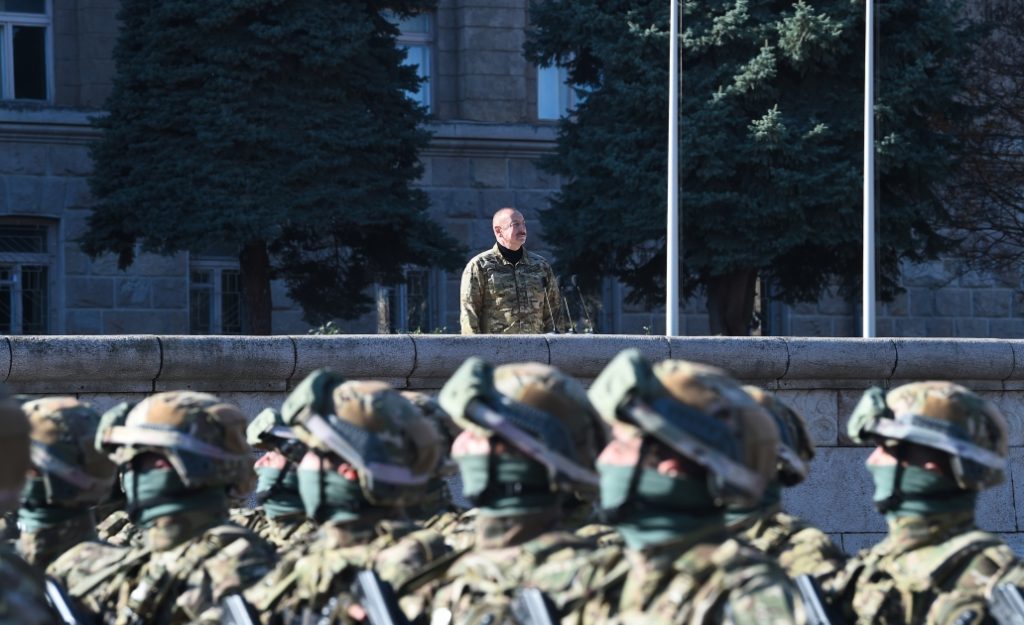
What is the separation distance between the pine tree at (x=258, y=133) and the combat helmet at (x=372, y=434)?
14.9 meters

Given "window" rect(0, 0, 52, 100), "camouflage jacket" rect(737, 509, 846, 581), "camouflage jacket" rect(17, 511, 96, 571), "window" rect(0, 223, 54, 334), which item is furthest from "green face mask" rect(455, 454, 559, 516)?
"window" rect(0, 0, 52, 100)

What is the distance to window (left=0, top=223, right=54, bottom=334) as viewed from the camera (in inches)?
941

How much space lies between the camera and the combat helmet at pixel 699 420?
207 inches

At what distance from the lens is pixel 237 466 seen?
7031 millimetres

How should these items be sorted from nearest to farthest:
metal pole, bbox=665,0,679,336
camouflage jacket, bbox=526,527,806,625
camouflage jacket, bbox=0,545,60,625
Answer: camouflage jacket, bbox=0,545,60,625 → camouflage jacket, bbox=526,527,806,625 → metal pole, bbox=665,0,679,336

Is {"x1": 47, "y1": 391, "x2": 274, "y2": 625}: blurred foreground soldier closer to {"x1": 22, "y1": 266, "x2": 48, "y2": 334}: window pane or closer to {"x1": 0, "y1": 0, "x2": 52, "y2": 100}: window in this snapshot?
{"x1": 22, "y1": 266, "x2": 48, "y2": 334}: window pane

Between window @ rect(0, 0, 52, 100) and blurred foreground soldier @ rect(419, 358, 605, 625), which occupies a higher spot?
window @ rect(0, 0, 52, 100)

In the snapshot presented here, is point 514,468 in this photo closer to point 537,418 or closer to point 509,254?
point 537,418

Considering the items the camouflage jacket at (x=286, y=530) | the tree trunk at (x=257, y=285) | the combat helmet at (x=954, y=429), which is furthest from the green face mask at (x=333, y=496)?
the tree trunk at (x=257, y=285)

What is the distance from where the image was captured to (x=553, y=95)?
2675cm

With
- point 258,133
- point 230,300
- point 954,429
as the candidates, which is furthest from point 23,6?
point 954,429

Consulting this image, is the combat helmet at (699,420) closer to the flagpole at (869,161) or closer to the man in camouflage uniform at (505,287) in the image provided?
the man in camouflage uniform at (505,287)

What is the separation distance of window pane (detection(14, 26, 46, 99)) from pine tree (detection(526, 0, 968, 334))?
18.3ft

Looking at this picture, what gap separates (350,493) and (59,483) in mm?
1176
